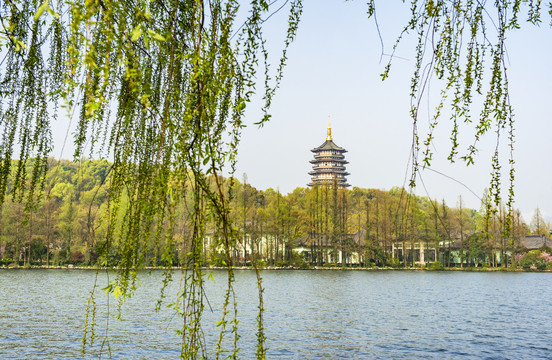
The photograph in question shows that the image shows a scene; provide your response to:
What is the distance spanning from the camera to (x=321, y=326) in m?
16.8

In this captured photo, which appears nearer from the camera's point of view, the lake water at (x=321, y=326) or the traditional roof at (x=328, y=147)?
the lake water at (x=321, y=326)

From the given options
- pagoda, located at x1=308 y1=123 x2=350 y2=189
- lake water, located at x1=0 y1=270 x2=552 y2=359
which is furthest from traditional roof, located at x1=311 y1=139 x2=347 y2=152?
lake water, located at x1=0 y1=270 x2=552 y2=359

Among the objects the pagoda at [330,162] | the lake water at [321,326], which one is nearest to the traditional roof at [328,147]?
the pagoda at [330,162]

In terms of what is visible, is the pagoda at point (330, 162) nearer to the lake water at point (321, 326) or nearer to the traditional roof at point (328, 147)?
the traditional roof at point (328, 147)

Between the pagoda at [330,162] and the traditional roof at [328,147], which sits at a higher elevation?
the traditional roof at [328,147]

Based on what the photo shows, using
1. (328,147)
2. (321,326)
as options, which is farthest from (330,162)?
(321,326)

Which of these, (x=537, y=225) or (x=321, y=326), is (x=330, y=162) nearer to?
(x=537, y=225)

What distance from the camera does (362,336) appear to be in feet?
49.1

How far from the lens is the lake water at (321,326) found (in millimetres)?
12344

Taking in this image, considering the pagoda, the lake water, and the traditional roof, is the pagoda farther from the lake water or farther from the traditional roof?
the lake water

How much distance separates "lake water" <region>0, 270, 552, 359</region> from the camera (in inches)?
486

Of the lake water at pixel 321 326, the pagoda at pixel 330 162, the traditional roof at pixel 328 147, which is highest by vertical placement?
the traditional roof at pixel 328 147

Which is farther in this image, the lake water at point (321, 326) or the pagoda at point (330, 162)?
the pagoda at point (330, 162)

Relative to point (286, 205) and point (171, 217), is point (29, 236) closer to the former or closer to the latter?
point (286, 205)
